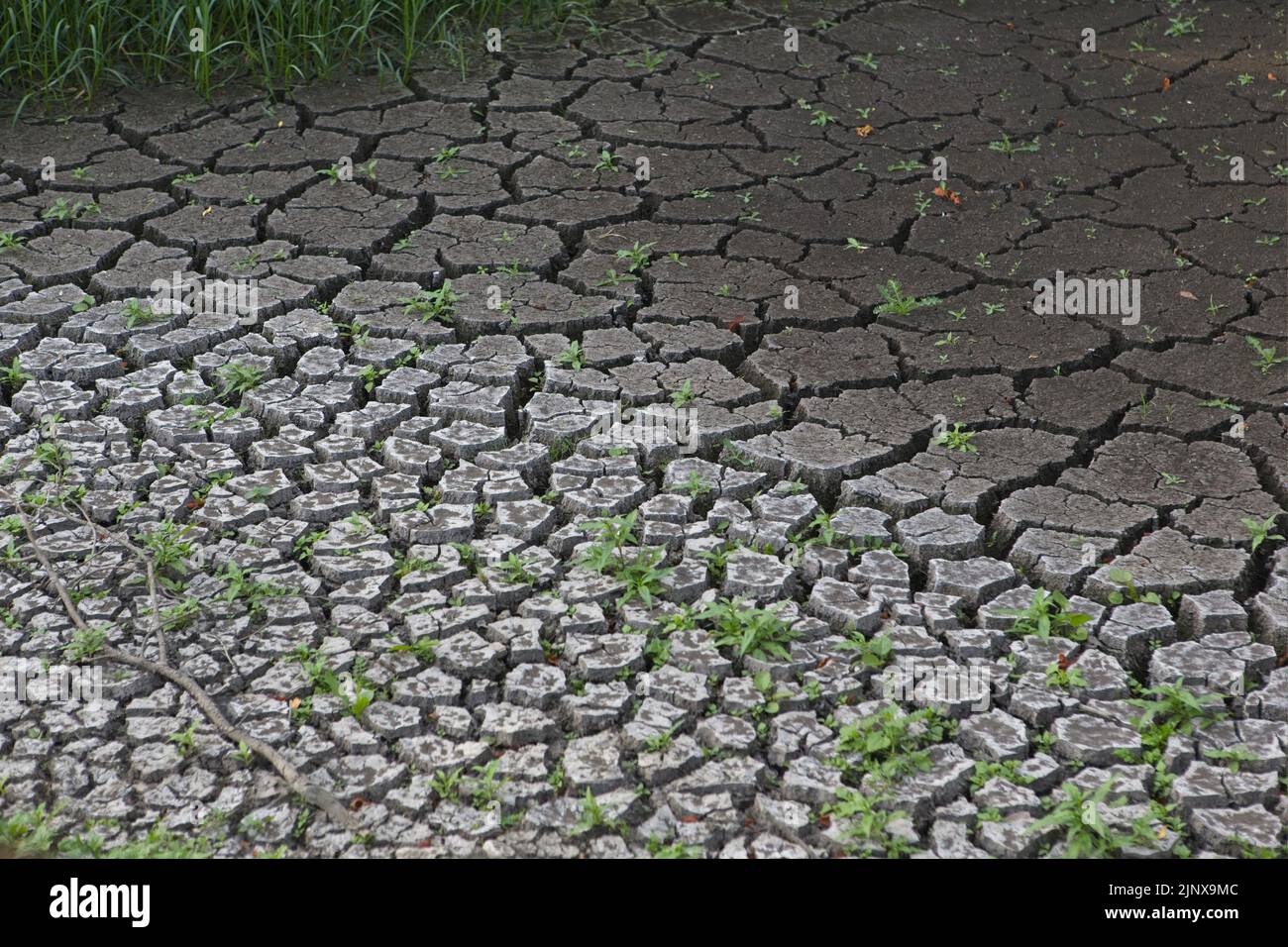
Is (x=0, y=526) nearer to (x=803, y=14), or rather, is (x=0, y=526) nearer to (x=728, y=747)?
(x=728, y=747)

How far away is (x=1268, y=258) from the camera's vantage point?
465 cm

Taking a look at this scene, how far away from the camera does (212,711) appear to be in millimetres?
2781

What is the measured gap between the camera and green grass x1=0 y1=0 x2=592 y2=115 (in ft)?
18.1

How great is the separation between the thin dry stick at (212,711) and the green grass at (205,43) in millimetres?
3003

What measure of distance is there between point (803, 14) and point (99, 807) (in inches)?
208

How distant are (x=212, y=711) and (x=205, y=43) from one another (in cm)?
362

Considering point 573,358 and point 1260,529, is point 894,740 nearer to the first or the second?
point 1260,529

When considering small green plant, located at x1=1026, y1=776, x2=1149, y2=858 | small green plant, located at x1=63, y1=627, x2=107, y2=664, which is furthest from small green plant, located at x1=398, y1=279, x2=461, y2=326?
small green plant, located at x1=1026, y1=776, x2=1149, y2=858

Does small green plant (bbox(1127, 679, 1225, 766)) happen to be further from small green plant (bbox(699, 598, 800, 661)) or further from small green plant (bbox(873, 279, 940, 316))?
small green plant (bbox(873, 279, 940, 316))

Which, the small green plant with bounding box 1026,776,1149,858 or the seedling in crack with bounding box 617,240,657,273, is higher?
the seedling in crack with bounding box 617,240,657,273

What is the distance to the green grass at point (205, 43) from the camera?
18.1 feet

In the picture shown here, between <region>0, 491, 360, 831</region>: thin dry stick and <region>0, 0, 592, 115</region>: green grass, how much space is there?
118 inches

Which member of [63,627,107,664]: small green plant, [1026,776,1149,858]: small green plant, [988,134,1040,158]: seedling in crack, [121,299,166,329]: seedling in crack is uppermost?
[988,134,1040,158]: seedling in crack

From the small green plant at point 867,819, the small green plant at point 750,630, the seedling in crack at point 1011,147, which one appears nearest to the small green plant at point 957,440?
the small green plant at point 750,630
